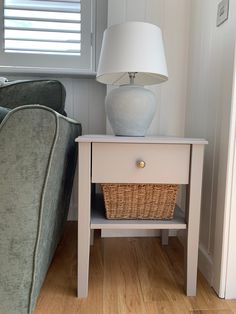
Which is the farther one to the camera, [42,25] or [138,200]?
[42,25]

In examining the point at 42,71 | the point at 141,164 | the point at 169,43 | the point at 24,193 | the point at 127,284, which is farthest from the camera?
the point at 42,71

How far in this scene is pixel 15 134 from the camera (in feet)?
2.21

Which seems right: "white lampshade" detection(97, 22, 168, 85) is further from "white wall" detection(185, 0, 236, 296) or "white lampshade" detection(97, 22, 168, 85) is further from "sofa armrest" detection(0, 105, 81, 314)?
"sofa armrest" detection(0, 105, 81, 314)

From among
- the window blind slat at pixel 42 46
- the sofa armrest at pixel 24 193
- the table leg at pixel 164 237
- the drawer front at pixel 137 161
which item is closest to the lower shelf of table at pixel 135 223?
the drawer front at pixel 137 161

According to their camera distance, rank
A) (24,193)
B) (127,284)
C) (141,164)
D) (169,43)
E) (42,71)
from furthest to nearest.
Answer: (42,71) → (169,43) → (127,284) → (141,164) → (24,193)

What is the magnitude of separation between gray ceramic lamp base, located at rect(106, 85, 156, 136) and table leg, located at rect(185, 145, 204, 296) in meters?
0.24

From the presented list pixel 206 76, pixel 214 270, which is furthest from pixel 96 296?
pixel 206 76

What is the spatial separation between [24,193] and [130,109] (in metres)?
0.53

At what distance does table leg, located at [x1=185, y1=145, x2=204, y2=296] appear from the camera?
3.12ft

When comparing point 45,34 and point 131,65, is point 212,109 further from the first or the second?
point 45,34

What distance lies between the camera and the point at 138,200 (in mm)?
1006

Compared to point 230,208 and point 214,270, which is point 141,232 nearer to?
point 214,270

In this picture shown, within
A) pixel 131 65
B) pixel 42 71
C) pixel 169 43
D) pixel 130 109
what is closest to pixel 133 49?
pixel 131 65

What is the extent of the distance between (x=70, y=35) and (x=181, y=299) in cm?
143
